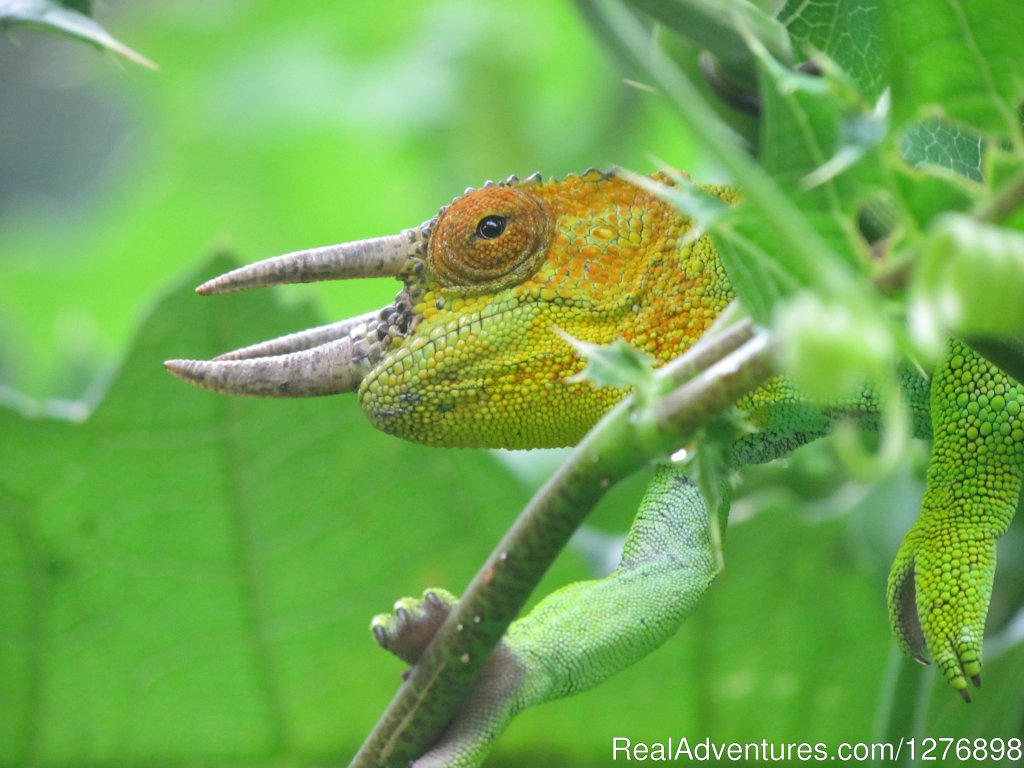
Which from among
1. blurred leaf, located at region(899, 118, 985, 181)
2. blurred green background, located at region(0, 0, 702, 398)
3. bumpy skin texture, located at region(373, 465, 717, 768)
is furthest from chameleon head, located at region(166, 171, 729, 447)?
blurred green background, located at region(0, 0, 702, 398)

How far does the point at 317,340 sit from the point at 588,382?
11.5 inches

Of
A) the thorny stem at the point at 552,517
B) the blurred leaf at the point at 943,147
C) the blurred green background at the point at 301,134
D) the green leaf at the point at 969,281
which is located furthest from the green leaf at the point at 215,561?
the blurred green background at the point at 301,134

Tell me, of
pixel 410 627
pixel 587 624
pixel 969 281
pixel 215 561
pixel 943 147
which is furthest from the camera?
pixel 215 561

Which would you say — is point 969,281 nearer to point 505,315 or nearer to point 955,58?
point 955,58

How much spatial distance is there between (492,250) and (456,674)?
0.55 metres

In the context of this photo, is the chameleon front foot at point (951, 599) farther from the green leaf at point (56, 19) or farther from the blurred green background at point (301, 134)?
the blurred green background at point (301, 134)

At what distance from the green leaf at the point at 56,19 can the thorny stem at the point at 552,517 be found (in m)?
0.67

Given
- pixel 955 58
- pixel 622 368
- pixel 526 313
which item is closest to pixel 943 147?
pixel 955 58

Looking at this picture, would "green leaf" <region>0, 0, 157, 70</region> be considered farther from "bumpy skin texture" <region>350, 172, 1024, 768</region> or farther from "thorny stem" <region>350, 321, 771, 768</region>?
"thorny stem" <region>350, 321, 771, 768</region>

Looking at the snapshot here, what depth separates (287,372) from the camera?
1.21 metres

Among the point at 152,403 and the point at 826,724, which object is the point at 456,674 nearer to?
the point at 152,403

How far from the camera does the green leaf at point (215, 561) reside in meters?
1.44

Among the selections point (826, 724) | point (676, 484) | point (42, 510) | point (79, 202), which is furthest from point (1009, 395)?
point (79, 202)

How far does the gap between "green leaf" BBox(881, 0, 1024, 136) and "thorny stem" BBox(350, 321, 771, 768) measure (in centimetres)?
15
